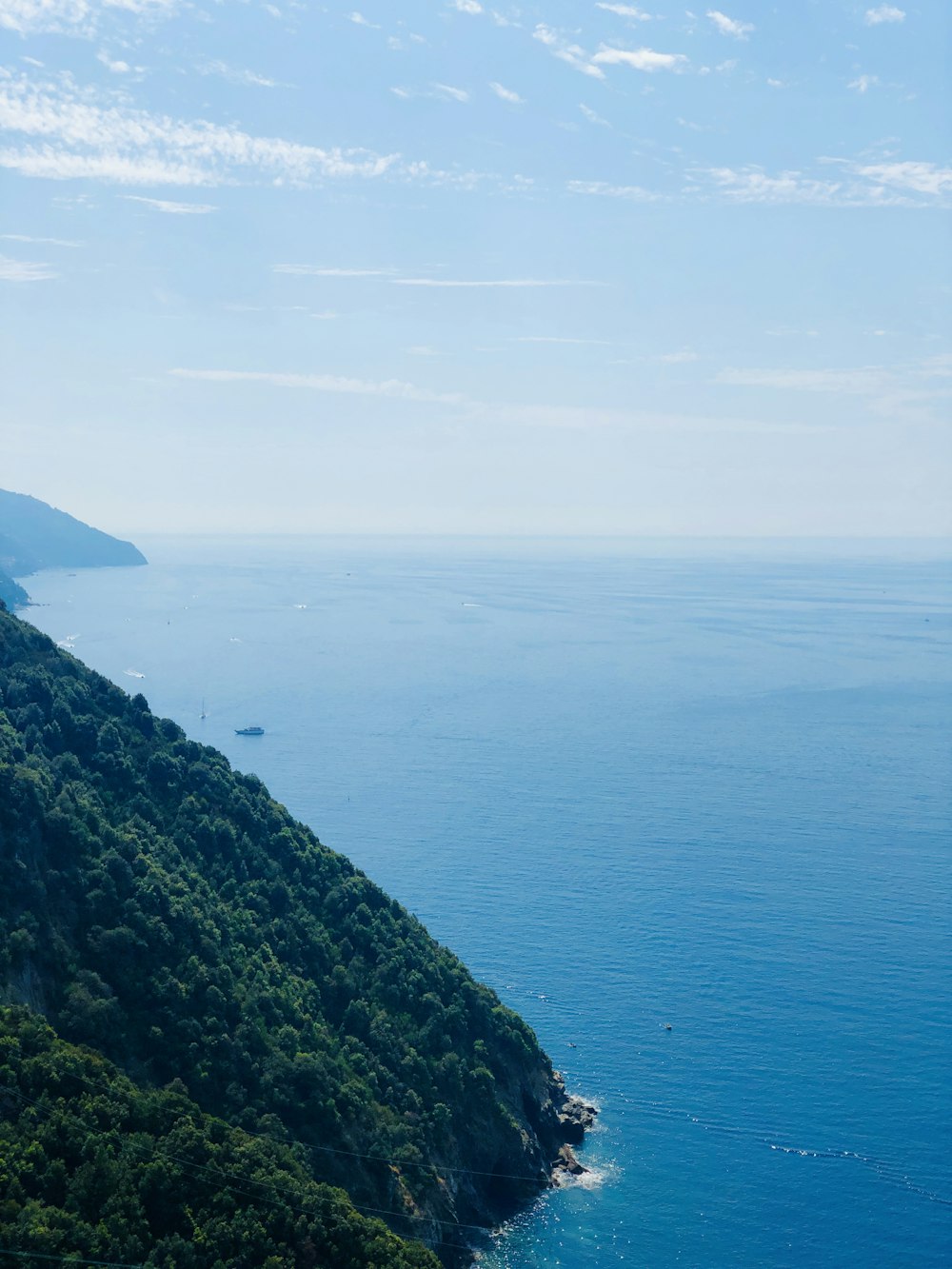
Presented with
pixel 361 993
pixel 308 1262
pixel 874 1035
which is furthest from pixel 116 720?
pixel 874 1035

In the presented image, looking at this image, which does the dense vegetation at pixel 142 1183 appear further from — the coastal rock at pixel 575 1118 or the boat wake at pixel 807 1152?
the boat wake at pixel 807 1152

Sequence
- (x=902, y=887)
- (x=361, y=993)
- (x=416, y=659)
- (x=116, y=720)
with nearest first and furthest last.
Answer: (x=361, y=993) → (x=116, y=720) → (x=902, y=887) → (x=416, y=659)

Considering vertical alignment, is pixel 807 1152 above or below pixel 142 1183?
below

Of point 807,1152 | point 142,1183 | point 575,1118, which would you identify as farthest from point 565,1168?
A: point 142,1183

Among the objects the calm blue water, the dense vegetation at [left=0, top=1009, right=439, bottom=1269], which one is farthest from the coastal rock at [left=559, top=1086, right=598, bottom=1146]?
the dense vegetation at [left=0, top=1009, right=439, bottom=1269]

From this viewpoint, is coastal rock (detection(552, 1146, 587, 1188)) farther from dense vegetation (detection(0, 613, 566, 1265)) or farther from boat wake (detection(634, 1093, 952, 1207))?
boat wake (detection(634, 1093, 952, 1207))

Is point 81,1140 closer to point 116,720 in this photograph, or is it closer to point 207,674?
point 116,720

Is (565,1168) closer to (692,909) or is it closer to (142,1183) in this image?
(142,1183)
